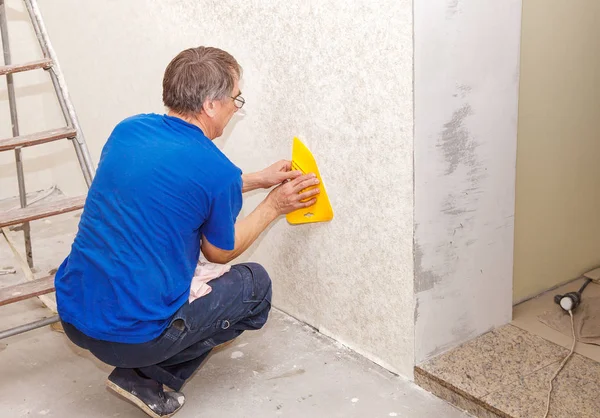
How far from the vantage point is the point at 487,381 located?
2.36 metres

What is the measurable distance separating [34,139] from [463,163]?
62.5 inches

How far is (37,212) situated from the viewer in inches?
108

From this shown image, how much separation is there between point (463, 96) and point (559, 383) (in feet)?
3.07

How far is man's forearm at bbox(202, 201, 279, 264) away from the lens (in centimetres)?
232

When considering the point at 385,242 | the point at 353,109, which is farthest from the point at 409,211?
the point at 353,109

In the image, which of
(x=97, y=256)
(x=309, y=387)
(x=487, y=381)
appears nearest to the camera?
(x=97, y=256)

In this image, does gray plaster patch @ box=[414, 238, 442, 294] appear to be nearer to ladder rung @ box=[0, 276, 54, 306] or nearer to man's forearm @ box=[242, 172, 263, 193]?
man's forearm @ box=[242, 172, 263, 193]

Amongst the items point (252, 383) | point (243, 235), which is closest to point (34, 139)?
point (243, 235)

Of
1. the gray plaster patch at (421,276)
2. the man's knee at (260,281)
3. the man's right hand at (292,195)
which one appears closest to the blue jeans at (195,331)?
the man's knee at (260,281)

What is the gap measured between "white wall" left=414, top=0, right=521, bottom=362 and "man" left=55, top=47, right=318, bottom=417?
0.57 metres

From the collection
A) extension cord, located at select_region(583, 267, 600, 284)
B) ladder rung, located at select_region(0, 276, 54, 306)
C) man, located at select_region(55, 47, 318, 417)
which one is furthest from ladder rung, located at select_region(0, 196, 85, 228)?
extension cord, located at select_region(583, 267, 600, 284)

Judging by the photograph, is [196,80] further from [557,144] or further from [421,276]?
[557,144]

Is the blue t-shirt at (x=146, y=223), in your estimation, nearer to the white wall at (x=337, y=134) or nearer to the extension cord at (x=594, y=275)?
the white wall at (x=337, y=134)

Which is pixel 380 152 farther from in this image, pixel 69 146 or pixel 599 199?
pixel 69 146
